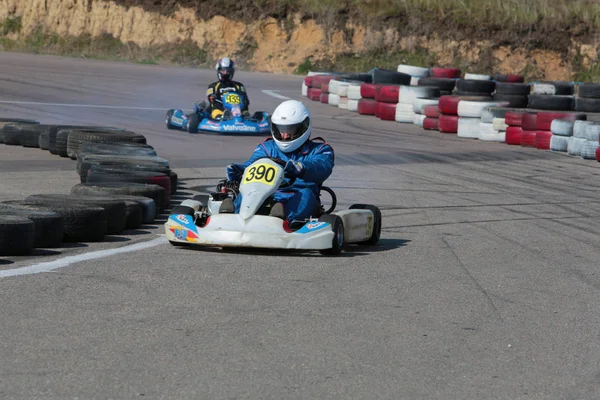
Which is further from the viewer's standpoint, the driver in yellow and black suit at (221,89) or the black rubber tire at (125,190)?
the driver in yellow and black suit at (221,89)

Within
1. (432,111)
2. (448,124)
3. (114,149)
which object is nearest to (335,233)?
(114,149)

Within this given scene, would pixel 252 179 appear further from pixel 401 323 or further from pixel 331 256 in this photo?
pixel 401 323

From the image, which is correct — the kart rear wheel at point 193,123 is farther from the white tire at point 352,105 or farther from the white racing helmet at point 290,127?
the white racing helmet at point 290,127

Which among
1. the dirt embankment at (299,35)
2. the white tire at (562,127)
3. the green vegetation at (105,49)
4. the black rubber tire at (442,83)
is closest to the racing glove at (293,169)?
the white tire at (562,127)

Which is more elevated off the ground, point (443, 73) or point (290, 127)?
point (290, 127)

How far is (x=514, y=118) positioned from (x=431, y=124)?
2.25 metres

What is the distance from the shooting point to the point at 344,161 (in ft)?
45.9

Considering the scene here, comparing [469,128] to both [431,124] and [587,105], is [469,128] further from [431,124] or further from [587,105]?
[587,105]

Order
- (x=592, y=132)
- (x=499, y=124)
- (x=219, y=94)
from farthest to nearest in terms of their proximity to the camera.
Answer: (x=499, y=124) → (x=219, y=94) → (x=592, y=132)

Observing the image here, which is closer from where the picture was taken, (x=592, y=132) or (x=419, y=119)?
(x=592, y=132)

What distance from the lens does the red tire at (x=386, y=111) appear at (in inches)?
821

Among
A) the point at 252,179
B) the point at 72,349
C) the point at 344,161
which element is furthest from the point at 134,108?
the point at 72,349

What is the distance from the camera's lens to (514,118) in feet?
57.2

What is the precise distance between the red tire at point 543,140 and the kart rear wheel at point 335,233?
9.76 metres
